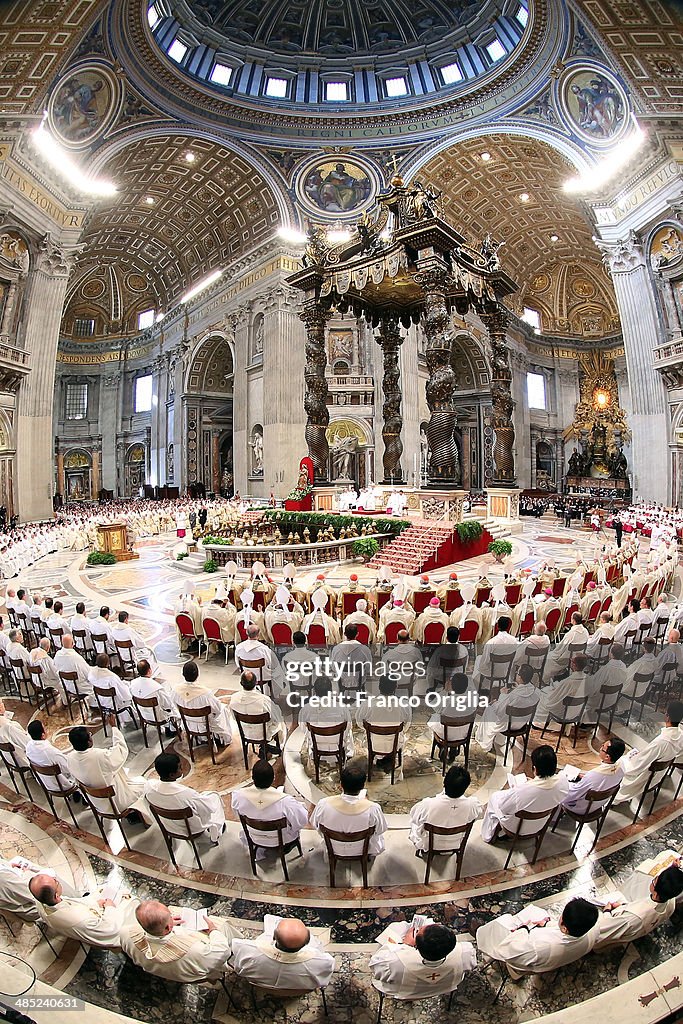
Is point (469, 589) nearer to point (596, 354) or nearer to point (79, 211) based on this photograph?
point (79, 211)

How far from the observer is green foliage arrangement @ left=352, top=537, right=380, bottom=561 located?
13.1 m

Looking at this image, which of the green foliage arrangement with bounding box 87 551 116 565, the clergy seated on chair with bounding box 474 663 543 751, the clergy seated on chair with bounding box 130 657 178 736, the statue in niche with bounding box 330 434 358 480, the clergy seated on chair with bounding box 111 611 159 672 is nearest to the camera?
the clergy seated on chair with bounding box 474 663 543 751

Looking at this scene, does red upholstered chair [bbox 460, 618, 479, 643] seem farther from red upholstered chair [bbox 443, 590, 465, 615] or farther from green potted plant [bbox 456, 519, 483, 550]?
green potted plant [bbox 456, 519, 483, 550]

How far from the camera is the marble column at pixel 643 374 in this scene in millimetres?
21500

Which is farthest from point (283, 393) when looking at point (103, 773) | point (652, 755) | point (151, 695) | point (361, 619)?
point (652, 755)

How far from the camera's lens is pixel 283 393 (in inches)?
1011

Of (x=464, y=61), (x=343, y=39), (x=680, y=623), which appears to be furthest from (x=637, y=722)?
(x=343, y=39)

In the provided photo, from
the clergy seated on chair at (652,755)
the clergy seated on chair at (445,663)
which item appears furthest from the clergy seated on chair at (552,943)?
the clergy seated on chair at (445,663)

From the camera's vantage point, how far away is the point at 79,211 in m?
22.3

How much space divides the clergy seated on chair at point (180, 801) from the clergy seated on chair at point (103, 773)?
35 centimetres

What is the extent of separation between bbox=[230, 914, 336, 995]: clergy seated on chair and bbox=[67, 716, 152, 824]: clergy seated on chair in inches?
65.4

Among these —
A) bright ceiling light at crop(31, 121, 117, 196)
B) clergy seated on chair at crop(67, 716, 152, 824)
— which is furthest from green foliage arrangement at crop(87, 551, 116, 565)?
bright ceiling light at crop(31, 121, 117, 196)

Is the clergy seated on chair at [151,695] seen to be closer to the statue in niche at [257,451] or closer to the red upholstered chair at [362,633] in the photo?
the red upholstered chair at [362,633]

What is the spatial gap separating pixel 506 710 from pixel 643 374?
22255mm
